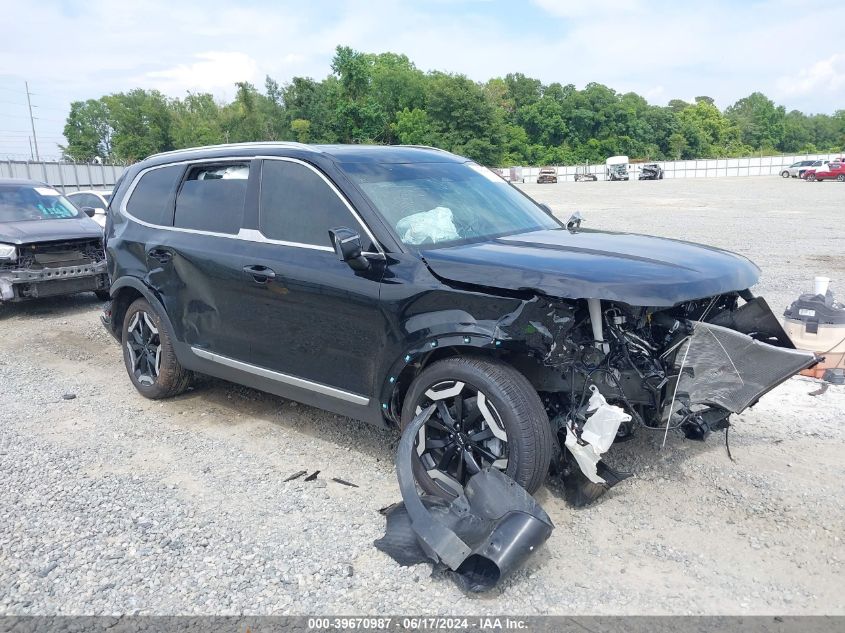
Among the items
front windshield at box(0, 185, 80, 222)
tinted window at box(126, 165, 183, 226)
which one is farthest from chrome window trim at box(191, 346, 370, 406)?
front windshield at box(0, 185, 80, 222)

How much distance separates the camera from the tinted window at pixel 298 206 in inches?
169

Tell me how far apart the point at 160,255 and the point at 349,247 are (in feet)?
7.27

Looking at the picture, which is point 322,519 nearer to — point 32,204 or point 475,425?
point 475,425

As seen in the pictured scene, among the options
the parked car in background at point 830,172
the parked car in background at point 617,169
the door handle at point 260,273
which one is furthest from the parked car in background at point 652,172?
the door handle at point 260,273

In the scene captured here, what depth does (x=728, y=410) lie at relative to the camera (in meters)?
3.74

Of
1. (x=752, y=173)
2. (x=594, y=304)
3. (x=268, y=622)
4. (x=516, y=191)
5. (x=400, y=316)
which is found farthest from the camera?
(x=752, y=173)

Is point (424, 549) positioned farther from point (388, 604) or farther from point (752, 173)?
point (752, 173)

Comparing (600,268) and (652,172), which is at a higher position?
(652,172)

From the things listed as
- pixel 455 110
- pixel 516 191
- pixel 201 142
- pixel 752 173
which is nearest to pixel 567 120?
pixel 455 110

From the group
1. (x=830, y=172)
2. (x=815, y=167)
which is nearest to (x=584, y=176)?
(x=815, y=167)

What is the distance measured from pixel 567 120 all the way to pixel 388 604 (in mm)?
105146

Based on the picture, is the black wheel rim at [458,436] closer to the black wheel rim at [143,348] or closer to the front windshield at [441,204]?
the front windshield at [441,204]

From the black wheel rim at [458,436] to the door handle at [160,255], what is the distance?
8.36 feet

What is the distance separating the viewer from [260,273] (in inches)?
179
